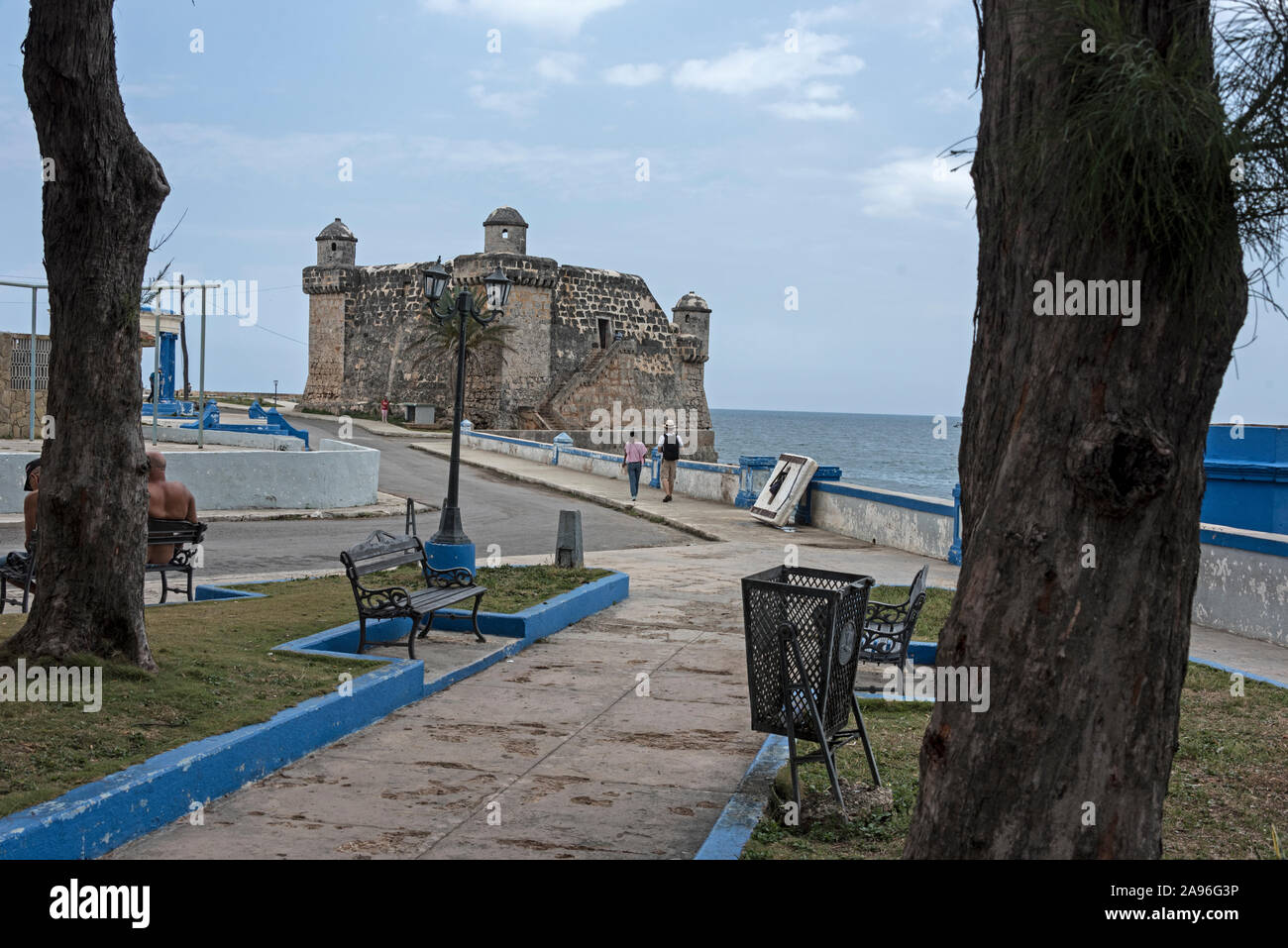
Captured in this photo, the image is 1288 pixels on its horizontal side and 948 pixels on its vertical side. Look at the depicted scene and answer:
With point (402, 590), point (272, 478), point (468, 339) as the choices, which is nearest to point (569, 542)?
point (402, 590)

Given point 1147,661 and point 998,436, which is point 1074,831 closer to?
point 1147,661

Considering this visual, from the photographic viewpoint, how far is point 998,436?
3.57 metres

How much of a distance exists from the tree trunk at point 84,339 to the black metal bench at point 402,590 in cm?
144

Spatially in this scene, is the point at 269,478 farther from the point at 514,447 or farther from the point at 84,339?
the point at 514,447

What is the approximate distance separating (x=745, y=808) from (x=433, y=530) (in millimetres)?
12805

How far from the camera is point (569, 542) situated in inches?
486

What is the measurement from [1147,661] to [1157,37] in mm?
1748

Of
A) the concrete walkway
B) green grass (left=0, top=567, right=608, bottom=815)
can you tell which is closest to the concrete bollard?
the concrete walkway

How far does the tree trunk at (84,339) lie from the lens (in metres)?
6.09

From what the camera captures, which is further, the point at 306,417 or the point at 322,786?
the point at 306,417

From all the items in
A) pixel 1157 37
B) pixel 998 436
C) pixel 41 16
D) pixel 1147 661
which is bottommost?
pixel 1147 661

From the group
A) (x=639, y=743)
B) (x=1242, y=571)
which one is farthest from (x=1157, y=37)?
(x=1242, y=571)

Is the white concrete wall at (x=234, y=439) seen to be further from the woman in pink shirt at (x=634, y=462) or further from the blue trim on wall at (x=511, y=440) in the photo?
the woman in pink shirt at (x=634, y=462)

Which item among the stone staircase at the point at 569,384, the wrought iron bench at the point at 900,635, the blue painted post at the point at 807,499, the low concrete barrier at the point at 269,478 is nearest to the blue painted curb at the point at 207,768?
the wrought iron bench at the point at 900,635
